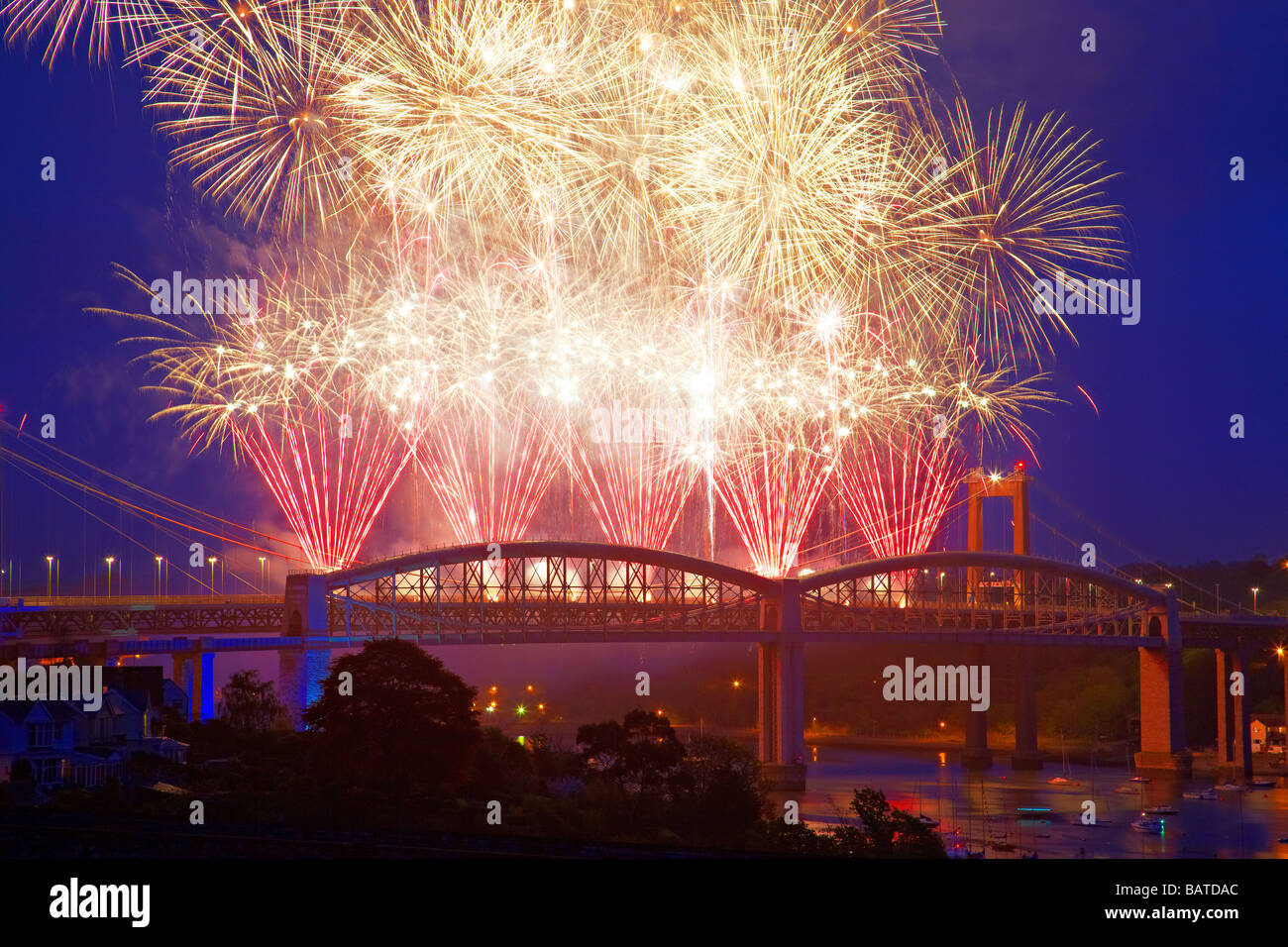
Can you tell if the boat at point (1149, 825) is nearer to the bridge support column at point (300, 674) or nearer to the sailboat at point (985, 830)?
the sailboat at point (985, 830)

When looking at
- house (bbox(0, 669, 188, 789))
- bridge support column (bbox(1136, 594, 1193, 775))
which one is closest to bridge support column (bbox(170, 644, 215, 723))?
house (bbox(0, 669, 188, 789))

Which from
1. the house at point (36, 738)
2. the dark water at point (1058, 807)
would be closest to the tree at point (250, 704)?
the house at point (36, 738)

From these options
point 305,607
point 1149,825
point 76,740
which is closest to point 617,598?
point 305,607
